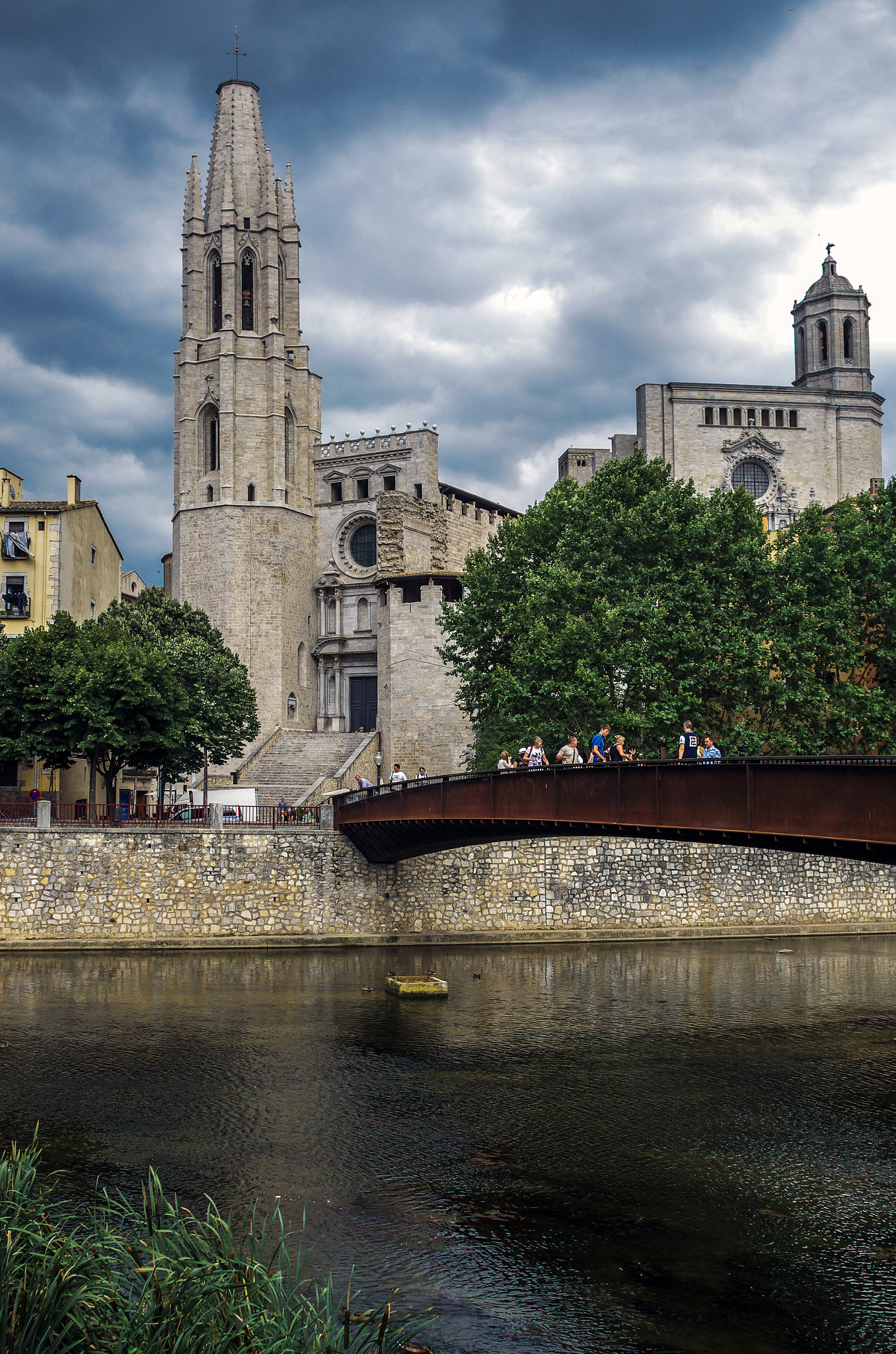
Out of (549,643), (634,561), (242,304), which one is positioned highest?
(242,304)

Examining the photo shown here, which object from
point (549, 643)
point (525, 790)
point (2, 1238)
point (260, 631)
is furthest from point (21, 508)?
point (2, 1238)

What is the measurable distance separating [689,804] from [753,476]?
Result: 50748 millimetres

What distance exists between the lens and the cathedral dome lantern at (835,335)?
66750 millimetres

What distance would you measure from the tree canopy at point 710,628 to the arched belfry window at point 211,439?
29.5 m

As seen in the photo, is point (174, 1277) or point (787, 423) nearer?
point (174, 1277)

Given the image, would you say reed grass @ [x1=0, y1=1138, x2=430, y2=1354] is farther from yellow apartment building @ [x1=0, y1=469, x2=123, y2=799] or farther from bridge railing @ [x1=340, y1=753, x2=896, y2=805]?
yellow apartment building @ [x1=0, y1=469, x2=123, y2=799]

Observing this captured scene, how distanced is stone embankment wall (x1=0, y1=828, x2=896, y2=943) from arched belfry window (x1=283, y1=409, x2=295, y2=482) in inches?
1258

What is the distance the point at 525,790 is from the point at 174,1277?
1473 centimetres

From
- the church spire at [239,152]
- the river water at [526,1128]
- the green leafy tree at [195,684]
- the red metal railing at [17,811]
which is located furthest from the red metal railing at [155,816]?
the church spire at [239,152]

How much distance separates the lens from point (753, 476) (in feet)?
214

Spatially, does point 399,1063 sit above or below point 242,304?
below

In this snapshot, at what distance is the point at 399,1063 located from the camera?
1984 centimetres

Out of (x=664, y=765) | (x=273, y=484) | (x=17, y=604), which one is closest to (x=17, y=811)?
(x=17, y=604)

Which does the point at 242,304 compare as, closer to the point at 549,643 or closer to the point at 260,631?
the point at 260,631
